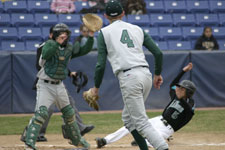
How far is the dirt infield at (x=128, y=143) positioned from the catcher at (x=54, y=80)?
66 centimetres

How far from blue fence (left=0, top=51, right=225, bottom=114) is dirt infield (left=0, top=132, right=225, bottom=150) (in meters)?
2.99

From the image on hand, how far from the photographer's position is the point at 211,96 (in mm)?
11492

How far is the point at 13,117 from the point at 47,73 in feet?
15.8

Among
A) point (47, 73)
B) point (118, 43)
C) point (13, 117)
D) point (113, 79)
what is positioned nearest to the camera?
point (118, 43)

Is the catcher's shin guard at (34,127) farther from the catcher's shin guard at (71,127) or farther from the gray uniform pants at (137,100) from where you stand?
the gray uniform pants at (137,100)

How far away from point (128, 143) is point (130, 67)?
2553 mm

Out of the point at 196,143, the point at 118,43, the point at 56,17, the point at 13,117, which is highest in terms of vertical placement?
the point at 118,43

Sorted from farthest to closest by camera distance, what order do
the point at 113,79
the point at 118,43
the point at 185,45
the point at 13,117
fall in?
the point at 185,45, the point at 113,79, the point at 13,117, the point at 118,43

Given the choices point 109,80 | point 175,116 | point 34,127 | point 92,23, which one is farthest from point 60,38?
point 109,80

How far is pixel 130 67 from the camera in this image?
4.71 m

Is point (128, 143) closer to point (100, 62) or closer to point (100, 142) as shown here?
point (100, 142)

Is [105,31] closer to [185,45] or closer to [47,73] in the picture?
[47,73]

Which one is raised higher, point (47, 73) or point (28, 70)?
point (47, 73)

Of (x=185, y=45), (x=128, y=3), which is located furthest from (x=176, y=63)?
(x=128, y=3)
